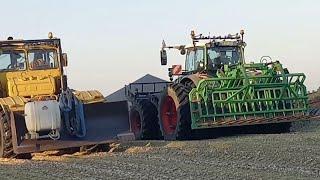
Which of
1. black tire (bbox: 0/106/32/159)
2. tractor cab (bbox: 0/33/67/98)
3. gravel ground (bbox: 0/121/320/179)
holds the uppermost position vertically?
tractor cab (bbox: 0/33/67/98)

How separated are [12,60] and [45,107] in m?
2.42

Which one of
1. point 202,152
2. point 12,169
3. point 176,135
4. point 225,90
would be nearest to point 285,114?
point 225,90

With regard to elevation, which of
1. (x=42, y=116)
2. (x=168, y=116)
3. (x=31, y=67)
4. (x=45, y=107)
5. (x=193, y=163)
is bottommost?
(x=193, y=163)

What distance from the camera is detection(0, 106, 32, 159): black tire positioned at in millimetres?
11844

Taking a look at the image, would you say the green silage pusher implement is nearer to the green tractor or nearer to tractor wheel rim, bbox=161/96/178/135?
the green tractor

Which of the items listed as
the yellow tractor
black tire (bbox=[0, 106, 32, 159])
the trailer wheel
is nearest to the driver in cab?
the yellow tractor

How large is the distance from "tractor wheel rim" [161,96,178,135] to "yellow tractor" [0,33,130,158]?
2801 mm

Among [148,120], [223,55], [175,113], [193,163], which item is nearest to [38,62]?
[175,113]

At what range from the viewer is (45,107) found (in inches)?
→ 450

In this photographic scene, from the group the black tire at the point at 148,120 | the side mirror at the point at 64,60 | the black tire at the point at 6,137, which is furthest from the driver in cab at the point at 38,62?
the black tire at the point at 148,120

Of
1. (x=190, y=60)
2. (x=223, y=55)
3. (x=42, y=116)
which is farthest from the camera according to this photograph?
(x=190, y=60)

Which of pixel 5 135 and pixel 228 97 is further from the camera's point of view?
pixel 228 97

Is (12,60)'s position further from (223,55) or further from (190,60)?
(223,55)

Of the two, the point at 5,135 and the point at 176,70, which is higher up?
the point at 176,70
